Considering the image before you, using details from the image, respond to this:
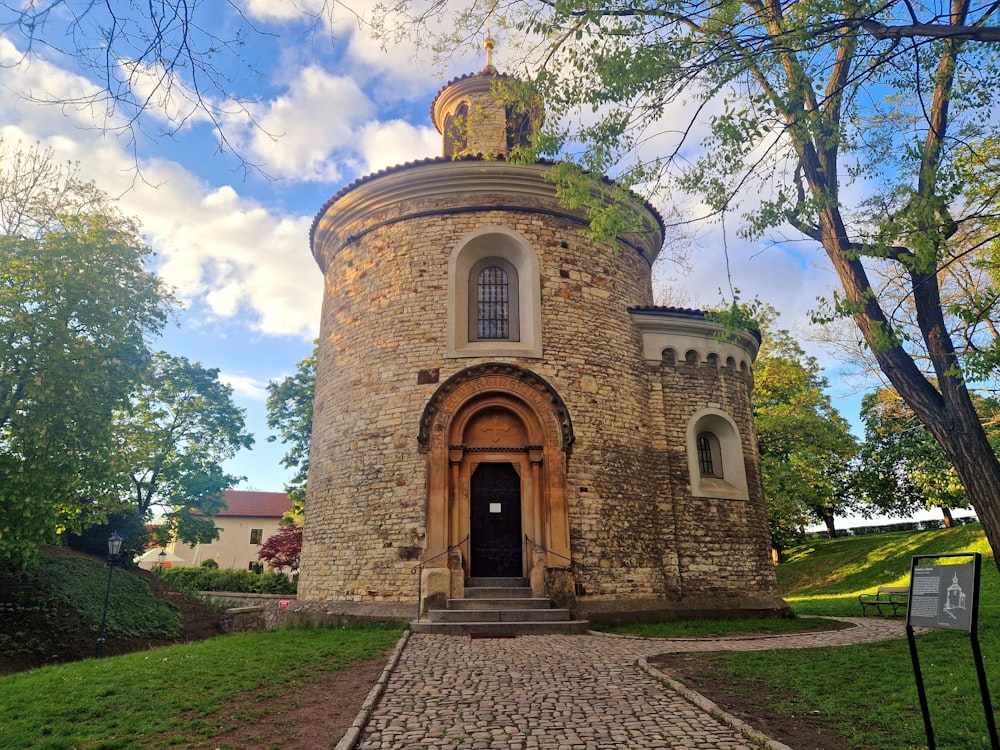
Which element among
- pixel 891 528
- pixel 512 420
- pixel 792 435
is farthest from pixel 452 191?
pixel 891 528

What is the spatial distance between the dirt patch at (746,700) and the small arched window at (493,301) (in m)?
6.82

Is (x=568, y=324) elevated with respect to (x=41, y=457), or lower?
elevated

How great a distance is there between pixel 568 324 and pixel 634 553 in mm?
4555

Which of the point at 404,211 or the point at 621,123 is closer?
the point at 621,123

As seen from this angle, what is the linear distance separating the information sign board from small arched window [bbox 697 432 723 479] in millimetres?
9219

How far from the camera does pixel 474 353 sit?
455 inches

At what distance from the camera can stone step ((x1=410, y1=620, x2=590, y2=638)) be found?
29.9 ft

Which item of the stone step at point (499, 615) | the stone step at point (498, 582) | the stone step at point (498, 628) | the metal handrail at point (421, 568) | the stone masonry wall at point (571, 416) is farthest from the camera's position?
the stone masonry wall at point (571, 416)

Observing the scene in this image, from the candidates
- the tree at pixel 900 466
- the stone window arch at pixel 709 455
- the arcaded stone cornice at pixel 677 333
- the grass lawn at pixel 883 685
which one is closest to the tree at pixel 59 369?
the arcaded stone cornice at pixel 677 333

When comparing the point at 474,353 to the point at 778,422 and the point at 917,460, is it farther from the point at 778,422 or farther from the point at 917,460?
the point at 917,460

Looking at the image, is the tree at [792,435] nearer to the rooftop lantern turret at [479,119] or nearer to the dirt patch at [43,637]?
the rooftop lantern turret at [479,119]

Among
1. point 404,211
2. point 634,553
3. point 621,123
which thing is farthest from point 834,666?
point 404,211

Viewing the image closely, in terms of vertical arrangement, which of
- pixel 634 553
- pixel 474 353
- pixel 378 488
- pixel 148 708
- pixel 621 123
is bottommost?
pixel 148 708

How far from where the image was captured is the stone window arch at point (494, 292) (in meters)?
11.7
